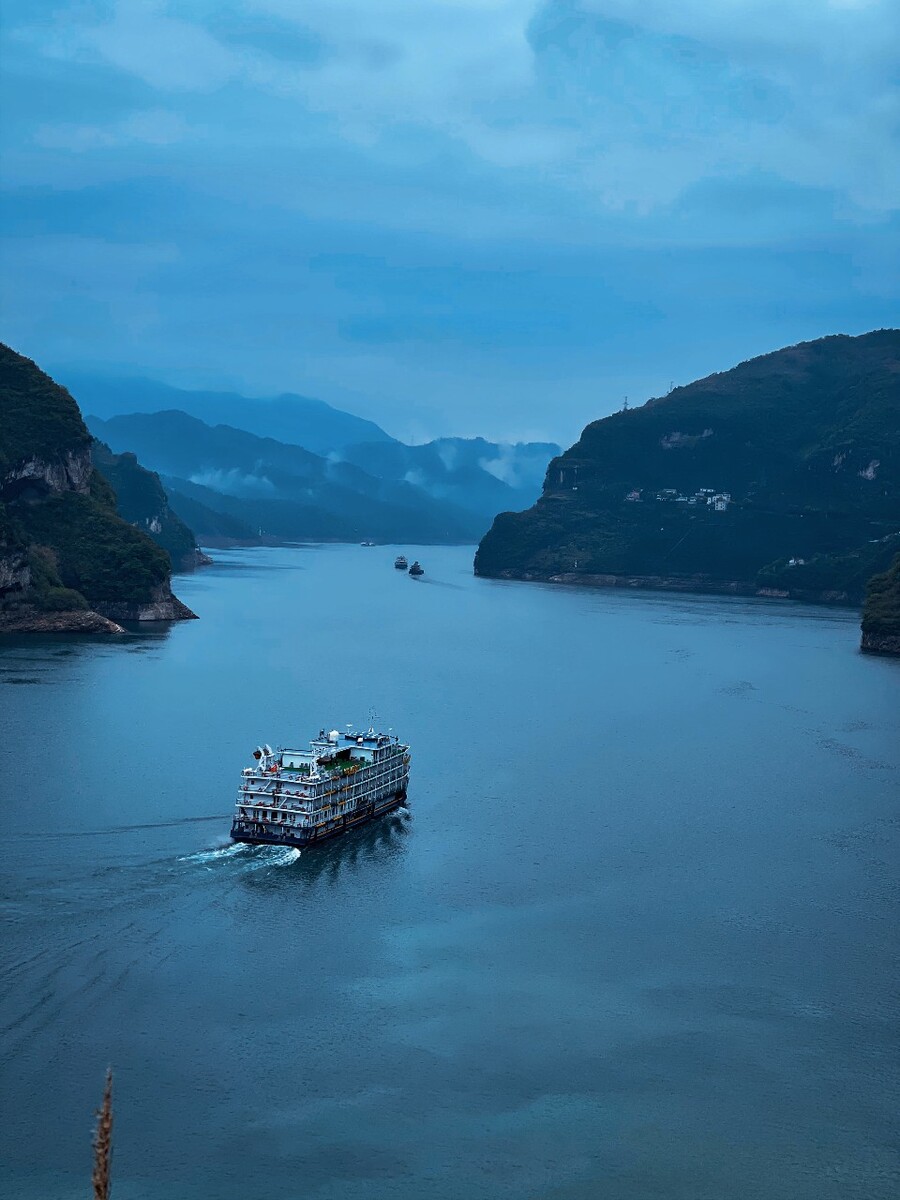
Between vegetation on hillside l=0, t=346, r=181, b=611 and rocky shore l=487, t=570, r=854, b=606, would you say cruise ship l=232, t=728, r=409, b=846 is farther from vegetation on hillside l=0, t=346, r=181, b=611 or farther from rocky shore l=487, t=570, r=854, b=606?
rocky shore l=487, t=570, r=854, b=606

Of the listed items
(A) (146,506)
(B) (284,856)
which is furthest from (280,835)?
(A) (146,506)

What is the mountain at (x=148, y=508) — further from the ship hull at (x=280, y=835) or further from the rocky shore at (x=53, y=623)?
the ship hull at (x=280, y=835)

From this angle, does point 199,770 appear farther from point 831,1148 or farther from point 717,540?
point 717,540

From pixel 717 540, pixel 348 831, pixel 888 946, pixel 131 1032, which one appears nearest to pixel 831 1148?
pixel 888 946

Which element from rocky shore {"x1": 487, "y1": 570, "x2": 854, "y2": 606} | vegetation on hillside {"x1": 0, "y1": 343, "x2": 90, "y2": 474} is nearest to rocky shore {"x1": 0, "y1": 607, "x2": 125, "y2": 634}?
vegetation on hillside {"x1": 0, "y1": 343, "x2": 90, "y2": 474}

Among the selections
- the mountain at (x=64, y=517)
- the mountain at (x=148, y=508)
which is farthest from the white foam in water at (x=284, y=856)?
the mountain at (x=148, y=508)
